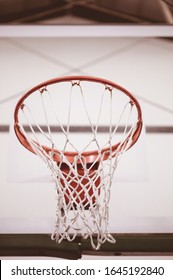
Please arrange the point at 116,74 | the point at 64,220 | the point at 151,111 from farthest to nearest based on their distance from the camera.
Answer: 1. the point at 116,74
2. the point at 151,111
3. the point at 64,220

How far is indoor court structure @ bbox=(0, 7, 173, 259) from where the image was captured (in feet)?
5.98

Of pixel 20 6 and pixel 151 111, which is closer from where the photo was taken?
pixel 151 111

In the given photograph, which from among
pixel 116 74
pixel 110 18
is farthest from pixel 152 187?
pixel 110 18

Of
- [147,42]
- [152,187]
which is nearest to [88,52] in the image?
[147,42]

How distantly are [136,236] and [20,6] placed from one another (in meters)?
1.71

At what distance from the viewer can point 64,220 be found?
Answer: 5.64 ft

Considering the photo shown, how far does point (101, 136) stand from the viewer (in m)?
2.04

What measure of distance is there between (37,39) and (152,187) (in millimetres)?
1294

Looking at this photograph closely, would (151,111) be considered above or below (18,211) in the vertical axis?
above

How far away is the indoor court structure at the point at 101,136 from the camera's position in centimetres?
182
